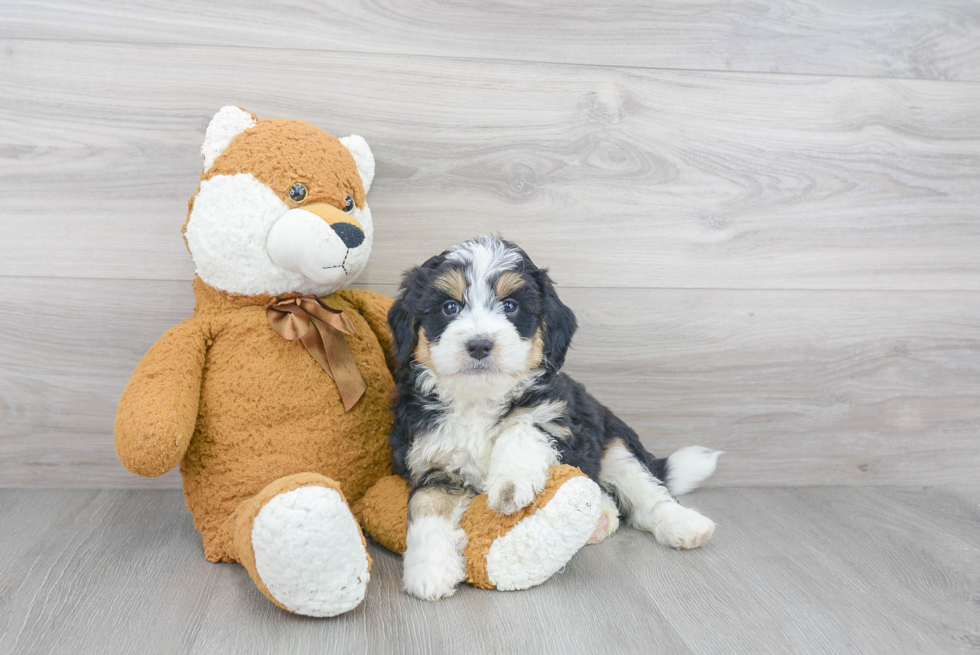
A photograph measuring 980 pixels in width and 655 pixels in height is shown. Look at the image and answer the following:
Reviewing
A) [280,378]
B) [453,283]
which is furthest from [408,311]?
[280,378]

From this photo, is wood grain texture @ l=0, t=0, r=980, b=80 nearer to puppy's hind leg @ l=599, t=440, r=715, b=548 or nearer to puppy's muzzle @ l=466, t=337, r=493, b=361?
puppy's muzzle @ l=466, t=337, r=493, b=361

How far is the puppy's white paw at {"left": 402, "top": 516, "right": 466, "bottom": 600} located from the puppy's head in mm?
299

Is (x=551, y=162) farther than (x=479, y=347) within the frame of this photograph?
Yes

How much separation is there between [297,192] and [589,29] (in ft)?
3.24

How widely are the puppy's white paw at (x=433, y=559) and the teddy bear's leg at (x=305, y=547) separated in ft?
0.44

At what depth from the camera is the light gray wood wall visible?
1881mm

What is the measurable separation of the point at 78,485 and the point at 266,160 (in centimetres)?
116

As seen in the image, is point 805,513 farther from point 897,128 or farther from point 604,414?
point 897,128

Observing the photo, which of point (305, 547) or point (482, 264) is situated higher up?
point (482, 264)

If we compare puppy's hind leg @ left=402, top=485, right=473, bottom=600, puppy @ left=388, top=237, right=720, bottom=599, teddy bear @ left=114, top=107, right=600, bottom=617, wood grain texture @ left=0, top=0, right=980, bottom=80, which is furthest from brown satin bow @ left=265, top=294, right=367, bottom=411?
wood grain texture @ left=0, top=0, right=980, bottom=80

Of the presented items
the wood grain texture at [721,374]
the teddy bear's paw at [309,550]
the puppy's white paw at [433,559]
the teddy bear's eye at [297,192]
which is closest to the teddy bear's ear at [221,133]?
the teddy bear's eye at [297,192]

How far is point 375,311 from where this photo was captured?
1789 mm

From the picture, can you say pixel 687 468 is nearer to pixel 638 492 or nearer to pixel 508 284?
pixel 638 492

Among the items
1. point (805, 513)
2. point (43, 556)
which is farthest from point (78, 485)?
point (805, 513)
